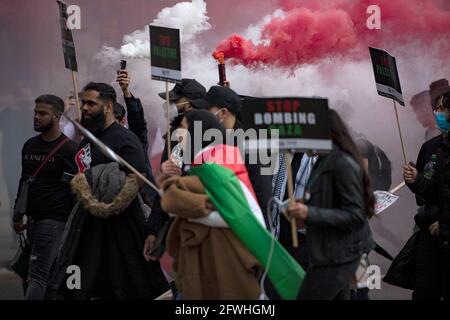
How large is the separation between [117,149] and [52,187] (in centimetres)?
102

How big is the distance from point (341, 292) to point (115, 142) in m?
2.41

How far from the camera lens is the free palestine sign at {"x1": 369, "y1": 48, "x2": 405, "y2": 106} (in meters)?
8.40

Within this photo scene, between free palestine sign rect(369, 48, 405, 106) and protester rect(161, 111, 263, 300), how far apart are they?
229 centimetres

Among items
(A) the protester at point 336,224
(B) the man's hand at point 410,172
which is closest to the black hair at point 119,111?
(B) the man's hand at point 410,172

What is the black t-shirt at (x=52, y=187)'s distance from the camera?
28.4 ft

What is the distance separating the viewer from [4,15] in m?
9.92

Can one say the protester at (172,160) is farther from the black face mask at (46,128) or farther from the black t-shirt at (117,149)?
the black face mask at (46,128)

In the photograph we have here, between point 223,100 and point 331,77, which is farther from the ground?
point 331,77

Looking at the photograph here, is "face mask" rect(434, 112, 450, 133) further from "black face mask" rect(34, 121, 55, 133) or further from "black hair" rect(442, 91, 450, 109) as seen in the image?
"black face mask" rect(34, 121, 55, 133)

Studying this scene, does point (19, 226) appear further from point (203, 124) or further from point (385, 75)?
point (385, 75)

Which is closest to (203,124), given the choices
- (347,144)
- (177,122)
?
(347,144)

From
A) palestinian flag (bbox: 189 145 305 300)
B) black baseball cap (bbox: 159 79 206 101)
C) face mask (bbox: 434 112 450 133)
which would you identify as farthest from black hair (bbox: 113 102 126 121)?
palestinian flag (bbox: 189 145 305 300)

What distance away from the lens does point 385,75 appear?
8492 mm
